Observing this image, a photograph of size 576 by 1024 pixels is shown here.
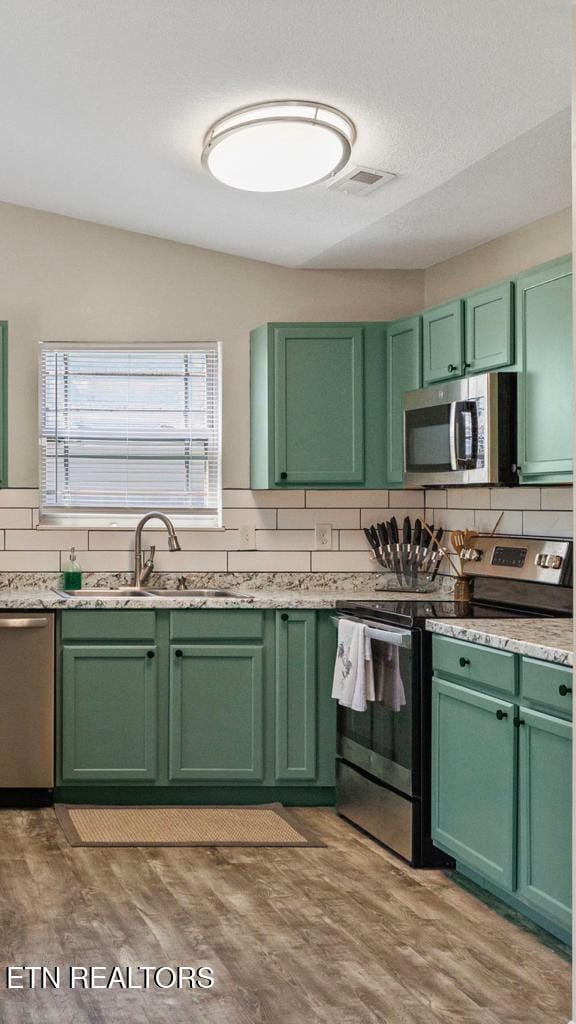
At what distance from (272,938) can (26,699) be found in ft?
5.77

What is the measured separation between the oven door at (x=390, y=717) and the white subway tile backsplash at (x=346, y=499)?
1185mm

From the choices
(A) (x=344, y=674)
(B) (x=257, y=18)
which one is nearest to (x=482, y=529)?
(A) (x=344, y=674)

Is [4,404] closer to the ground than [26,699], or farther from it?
farther from it

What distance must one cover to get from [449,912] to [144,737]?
165cm

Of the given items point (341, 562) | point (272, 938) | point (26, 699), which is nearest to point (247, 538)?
point (341, 562)

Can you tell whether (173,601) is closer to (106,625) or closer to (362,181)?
(106,625)

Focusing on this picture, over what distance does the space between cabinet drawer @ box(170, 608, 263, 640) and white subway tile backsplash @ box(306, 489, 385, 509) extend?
84 centimetres

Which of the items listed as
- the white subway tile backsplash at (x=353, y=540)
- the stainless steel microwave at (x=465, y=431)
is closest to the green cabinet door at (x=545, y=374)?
the stainless steel microwave at (x=465, y=431)

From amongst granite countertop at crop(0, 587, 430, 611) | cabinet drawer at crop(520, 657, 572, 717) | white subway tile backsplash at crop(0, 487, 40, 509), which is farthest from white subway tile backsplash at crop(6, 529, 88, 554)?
cabinet drawer at crop(520, 657, 572, 717)

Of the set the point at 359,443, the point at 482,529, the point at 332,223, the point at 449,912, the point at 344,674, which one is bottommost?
the point at 449,912

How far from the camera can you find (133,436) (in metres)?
5.10

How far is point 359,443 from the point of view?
479 cm

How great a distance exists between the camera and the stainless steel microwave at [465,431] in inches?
150

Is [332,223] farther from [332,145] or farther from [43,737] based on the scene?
[43,737]
